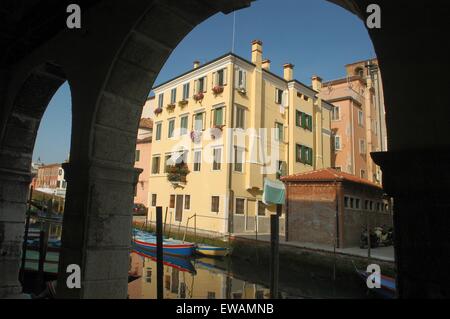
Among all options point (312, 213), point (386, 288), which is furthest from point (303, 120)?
point (386, 288)

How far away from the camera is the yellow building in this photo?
58.7ft

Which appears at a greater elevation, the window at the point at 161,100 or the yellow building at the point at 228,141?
the window at the point at 161,100

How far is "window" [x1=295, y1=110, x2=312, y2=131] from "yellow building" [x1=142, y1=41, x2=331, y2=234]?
63 mm

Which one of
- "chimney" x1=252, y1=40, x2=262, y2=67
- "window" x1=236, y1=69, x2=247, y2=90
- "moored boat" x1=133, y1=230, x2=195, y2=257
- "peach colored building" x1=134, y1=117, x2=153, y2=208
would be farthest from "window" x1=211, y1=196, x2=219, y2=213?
"chimney" x1=252, y1=40, x2=262, y2=67

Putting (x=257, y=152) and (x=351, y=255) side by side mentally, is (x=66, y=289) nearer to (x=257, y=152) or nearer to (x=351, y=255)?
(x=351, y=255)

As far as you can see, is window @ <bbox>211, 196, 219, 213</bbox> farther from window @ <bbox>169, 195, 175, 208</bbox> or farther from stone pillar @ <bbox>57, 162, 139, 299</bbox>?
stone pillar @ <bbox>57, 162, 139, 299</bbox>

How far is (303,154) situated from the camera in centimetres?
2159

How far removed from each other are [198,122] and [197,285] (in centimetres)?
1035

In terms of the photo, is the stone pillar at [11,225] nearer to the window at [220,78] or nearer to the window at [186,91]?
the window at [220,78]

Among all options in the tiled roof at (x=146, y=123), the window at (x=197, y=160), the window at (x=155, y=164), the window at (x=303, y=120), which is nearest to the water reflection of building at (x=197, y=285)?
the window at (x=197, y=160)

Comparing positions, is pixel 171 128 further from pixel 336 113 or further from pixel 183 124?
pixel 336 113

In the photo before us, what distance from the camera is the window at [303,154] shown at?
69.4 feet

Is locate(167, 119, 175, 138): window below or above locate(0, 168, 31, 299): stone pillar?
above

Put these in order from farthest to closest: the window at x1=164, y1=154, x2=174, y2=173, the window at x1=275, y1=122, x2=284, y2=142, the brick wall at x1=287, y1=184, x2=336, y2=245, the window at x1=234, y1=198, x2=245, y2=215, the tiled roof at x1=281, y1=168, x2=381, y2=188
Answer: the window at x1=164, y1=154, x2=174, y2=173
the window at x1=275, y1=122, x2=284, y2=142
the window at x1=234, y1=198, x2=245, y2=215
the tiled roof at x1=281, y1=168, x2=381, y2=188
the brick wall at x1=287, y1=184, x2=336, y2=245
